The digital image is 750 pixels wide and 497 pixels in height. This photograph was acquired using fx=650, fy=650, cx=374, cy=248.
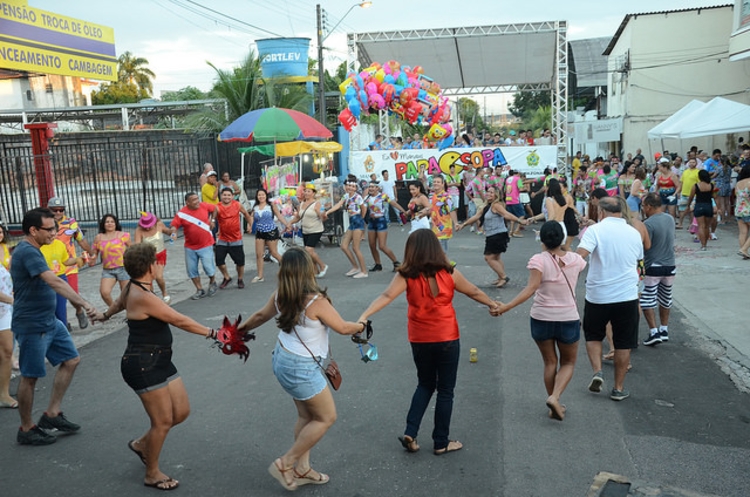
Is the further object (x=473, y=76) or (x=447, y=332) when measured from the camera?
(x=473, y=76)

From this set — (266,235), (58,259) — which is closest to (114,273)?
(58,259)

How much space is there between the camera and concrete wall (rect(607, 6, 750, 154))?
28.3m

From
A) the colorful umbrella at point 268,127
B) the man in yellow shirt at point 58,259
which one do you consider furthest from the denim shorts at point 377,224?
the man in yellow shirt at point 58,259

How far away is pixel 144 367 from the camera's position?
4055 millimetres

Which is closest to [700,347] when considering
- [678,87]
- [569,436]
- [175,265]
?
[569,436]

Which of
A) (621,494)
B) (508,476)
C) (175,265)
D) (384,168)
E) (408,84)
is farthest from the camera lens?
(384,168)

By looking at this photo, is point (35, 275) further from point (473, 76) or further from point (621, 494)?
point (473, 76)

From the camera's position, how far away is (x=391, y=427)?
16.7 feet

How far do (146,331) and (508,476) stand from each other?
8.26 ft

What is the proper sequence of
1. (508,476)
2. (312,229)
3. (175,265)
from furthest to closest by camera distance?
(175,265)
(312,229)
(508,476)

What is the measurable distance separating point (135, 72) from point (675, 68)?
4599cm

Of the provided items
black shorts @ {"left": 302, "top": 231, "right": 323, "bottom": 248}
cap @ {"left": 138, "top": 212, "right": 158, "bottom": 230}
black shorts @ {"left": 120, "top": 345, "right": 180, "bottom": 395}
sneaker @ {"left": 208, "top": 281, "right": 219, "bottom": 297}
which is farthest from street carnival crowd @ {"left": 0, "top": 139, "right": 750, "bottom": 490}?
black shorts @ {"left": 302, "top": 231, "right": 323, "bottom": 248}

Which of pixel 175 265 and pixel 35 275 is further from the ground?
pixel 35 275

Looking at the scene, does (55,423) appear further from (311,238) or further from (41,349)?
(311,238)
